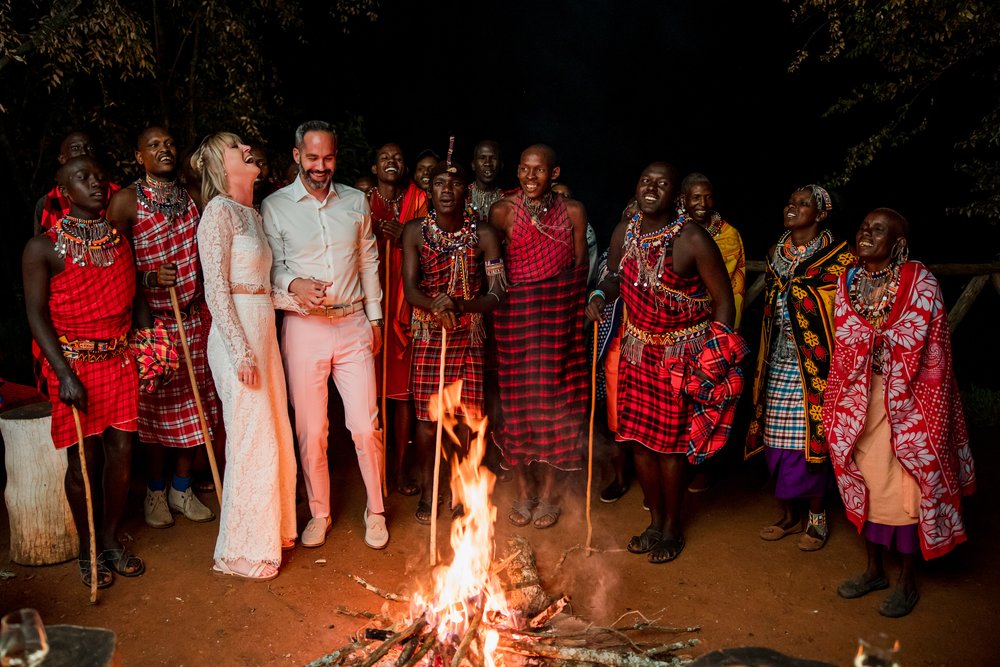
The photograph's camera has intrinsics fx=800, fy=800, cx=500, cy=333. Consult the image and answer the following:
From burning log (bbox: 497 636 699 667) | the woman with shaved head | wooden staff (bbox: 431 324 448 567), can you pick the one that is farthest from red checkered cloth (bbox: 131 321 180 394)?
the woman with shaved head

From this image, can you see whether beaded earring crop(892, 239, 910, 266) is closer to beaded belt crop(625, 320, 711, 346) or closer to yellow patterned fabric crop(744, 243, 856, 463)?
yellow patterned fabric crop(744, 243, 856, 463)

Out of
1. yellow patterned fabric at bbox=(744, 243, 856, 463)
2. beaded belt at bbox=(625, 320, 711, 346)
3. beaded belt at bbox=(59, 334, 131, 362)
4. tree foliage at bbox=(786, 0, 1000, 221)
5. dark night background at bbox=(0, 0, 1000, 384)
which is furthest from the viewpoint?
dark night background at bbox=(0, 0, 1000, 384)

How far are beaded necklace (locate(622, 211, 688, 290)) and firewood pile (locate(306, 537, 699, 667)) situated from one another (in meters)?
1.70

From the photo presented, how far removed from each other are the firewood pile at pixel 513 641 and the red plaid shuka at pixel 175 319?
5.59ft

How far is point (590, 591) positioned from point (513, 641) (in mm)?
862

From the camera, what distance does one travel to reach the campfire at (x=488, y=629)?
3.26 m

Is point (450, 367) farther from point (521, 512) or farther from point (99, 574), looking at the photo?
point (99, 574)

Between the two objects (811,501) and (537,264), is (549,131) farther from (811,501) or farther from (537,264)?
(811,501)

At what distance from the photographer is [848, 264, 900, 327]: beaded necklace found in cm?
381

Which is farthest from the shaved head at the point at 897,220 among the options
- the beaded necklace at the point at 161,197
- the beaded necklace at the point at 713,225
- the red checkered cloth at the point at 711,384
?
the beaded necklace at the point at 161,197

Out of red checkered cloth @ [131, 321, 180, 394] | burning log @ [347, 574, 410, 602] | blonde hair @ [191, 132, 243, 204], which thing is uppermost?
blonde hair @ [191, 132, 243, 204]

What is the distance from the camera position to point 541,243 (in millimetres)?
4703

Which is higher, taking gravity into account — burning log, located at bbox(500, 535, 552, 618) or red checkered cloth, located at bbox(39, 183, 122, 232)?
red checkered cloth, located at bbox(39, 183, 122, 232)

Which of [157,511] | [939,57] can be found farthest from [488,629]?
[939,57]
